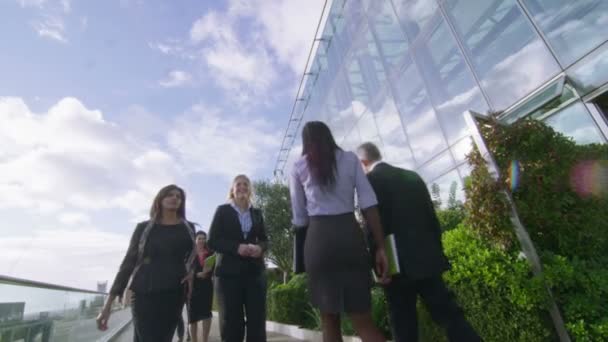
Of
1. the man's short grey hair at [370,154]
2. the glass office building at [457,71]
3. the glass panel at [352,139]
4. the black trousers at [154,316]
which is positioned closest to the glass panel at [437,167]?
the glass office building at [457,71]

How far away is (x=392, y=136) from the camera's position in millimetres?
9641

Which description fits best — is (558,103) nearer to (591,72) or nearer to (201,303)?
(591,72)

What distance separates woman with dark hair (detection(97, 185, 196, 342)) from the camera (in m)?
2.45

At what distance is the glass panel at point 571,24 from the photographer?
14.8 ft

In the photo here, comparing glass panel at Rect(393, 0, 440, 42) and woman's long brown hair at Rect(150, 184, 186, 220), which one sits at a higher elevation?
glass panel at Rect(393, 0, 440, 42)

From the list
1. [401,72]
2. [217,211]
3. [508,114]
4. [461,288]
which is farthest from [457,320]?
[401,72]

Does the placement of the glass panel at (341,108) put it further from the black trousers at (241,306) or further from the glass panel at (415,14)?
the black trousers at (241,306)

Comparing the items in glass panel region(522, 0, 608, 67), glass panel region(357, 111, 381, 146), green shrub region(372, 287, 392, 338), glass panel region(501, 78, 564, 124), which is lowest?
green shrub region(372, 287, 392, 338)

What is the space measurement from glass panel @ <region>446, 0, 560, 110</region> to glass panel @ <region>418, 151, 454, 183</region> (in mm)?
1654

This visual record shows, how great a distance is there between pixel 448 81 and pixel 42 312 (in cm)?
800

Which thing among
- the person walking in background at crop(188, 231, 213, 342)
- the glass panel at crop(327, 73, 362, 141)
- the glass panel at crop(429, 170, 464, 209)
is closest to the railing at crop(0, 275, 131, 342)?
the person walking in background at crop(188, 231, 213, 342)

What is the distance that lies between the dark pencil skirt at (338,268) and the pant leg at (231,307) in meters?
1.11

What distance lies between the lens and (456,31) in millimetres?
6930

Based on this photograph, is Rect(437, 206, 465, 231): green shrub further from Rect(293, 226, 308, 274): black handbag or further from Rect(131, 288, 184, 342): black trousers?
Rect(131, 288, 184, 342): black trousers
